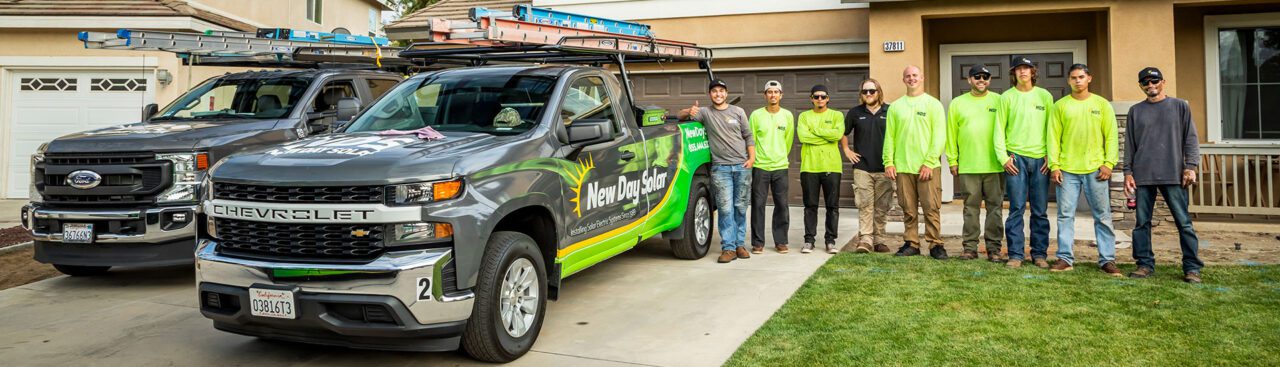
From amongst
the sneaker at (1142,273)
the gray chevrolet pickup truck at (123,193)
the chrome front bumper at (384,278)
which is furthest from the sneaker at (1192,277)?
the gray chevrolet pickup truck at (123,193)

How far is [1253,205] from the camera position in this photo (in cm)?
1055

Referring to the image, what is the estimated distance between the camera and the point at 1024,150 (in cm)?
745

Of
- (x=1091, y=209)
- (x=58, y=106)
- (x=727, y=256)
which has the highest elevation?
(x=58, y=106)

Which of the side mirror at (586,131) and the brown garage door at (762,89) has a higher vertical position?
the brown garage door at (762,89)

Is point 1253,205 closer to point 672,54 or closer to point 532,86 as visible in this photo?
point 672,54

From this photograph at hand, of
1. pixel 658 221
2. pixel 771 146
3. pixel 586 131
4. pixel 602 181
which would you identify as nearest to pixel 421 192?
pixel 586 131

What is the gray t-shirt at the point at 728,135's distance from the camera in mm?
8094

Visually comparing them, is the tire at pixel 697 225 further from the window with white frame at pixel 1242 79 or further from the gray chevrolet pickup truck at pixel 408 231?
the window with white frame at pixel 1242 79

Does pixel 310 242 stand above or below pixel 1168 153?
below

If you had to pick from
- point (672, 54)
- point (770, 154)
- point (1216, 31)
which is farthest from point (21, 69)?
point (1216, 31)

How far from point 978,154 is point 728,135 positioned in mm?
2123

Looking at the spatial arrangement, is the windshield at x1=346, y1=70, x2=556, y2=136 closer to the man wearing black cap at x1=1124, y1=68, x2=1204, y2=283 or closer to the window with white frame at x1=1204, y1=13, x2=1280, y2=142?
the man wearing black cap at x1=1124, y1=68, x2=1204, y2=283

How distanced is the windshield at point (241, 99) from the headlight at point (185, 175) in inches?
40.8

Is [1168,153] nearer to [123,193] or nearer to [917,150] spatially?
[917,150]
